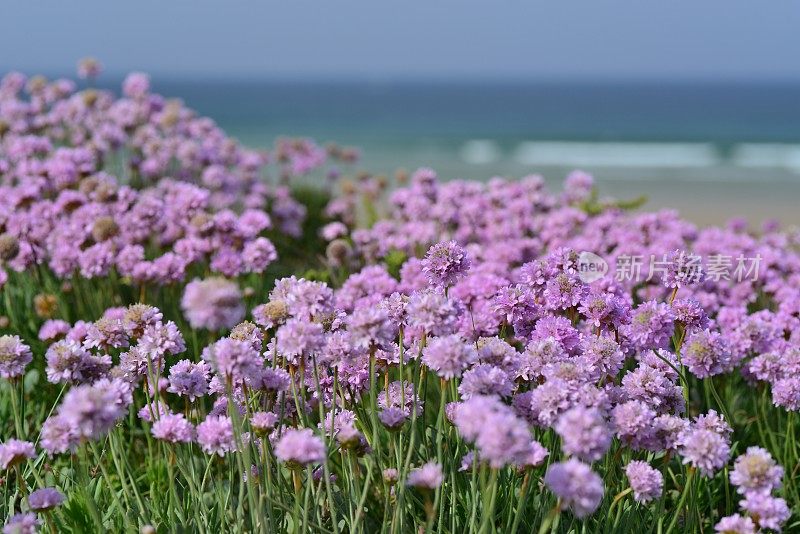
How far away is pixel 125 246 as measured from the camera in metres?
5.12

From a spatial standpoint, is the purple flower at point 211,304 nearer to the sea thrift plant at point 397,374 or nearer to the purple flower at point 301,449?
the sea thrift plant at point 397,374

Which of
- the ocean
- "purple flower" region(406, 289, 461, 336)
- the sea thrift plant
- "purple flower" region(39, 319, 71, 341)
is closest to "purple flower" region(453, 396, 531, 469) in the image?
the sea thrift plant

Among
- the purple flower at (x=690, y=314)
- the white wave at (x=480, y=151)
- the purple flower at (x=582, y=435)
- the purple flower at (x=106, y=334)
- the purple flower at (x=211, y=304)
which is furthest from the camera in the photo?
the white wave at (x=480, y=151)

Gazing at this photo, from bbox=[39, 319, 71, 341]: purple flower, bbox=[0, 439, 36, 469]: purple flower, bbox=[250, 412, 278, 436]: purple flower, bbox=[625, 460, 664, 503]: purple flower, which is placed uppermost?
bbox=[250, 412, 278, 436]: purple flower

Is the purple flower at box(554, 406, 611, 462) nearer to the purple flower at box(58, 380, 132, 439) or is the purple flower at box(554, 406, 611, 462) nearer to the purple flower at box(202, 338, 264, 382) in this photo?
the purple flower at box(202, 338, 264, 382)

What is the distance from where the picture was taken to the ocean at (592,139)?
19.6 m

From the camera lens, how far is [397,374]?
3.79 m

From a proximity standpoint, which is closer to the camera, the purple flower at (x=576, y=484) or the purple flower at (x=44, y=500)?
the purple flower at (x=576, y=484)

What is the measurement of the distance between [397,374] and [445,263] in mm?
978

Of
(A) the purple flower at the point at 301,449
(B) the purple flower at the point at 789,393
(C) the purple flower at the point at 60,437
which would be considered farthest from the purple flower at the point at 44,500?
(B) the purple flower at the point at 789,393

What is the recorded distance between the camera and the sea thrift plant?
7.92 feet

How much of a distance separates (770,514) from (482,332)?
130 centimetres

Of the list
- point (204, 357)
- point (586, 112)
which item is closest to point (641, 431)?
point (204, 357)

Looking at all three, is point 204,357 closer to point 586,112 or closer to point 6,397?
point 6,397
